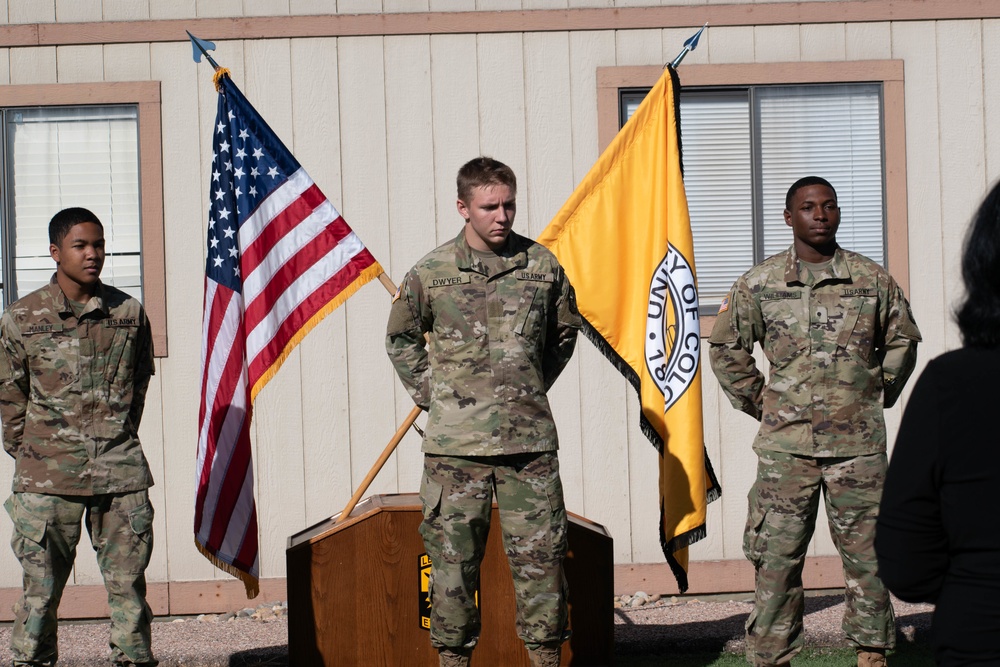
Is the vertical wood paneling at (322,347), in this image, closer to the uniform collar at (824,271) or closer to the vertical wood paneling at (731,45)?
the vertical wood paneling at (731,45)

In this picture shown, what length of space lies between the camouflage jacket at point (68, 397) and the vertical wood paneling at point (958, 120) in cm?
443

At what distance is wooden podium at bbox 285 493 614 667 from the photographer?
4914 mm

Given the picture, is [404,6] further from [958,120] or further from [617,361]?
[958,120]

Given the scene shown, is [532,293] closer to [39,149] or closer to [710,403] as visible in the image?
[710,403]

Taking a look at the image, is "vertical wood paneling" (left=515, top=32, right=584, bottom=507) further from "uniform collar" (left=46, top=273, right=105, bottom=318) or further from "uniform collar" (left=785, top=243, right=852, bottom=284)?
"uniform collar" (left=46, top=273, right=105, bottom=318)

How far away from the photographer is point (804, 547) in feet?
15.3

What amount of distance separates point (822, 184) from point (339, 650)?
2749 mm

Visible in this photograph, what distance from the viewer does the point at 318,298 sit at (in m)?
5.25

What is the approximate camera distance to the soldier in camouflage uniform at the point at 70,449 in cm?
463

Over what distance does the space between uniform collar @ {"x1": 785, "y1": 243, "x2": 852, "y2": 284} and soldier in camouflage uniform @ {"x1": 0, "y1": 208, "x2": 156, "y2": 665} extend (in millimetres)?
2708

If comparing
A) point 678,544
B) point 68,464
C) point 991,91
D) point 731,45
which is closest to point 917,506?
point 678,544

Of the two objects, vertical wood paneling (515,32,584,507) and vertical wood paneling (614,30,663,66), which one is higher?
vertical wood paneling (614,30,663,66)

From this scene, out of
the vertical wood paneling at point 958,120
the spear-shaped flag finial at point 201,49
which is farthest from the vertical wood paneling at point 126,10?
the vertical wood paneling at point 958,120

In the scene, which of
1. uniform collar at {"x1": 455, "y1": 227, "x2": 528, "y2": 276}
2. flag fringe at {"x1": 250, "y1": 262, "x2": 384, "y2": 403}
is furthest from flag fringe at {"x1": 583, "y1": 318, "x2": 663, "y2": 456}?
flag fringe at {"x1": 250, "y1": 262, "x2": 384, "y2": 403}
